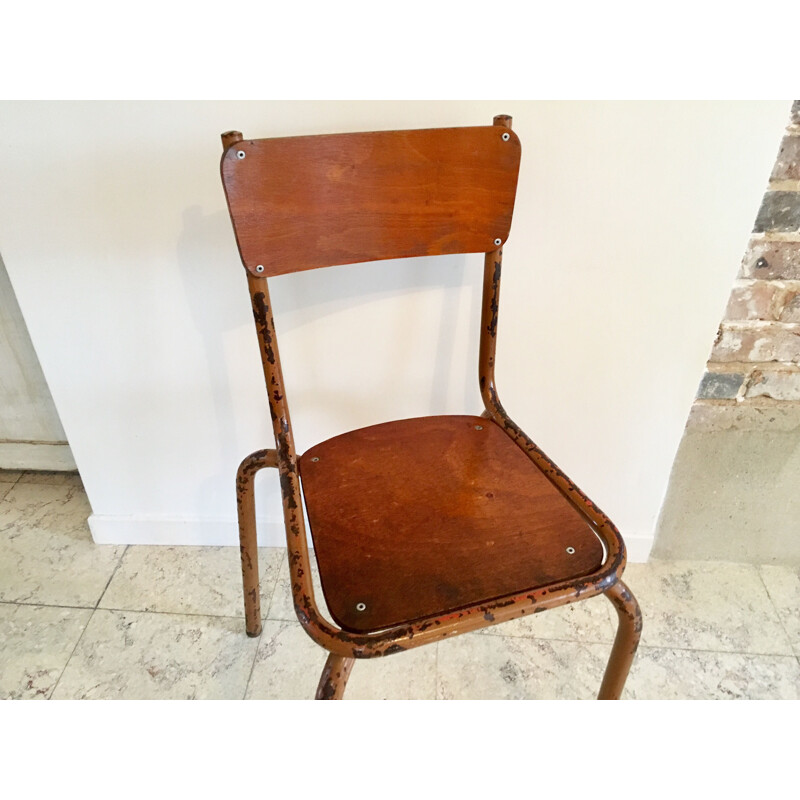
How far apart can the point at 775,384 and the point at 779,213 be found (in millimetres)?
302

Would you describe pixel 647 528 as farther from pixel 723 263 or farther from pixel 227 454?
pixel 227 454

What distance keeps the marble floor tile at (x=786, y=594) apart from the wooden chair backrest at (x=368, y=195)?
0.91 m

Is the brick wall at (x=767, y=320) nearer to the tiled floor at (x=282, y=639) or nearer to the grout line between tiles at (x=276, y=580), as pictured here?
the tiled floor at (x=282, y=639)

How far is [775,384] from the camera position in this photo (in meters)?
1.00

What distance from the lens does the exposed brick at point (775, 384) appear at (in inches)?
39.1

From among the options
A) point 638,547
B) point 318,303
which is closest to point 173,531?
point 318,303

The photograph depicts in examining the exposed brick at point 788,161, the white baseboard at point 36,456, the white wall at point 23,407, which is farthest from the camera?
the white baseboard at point 36,456

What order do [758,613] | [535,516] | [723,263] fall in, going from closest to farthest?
[535,516] → [723,263] → [758,613]

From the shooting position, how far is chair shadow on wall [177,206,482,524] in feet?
2.98

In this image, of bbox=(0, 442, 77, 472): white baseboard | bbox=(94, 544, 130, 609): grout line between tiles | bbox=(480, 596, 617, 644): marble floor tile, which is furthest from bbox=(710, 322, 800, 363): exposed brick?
bbox=(0, 442, 77, 472): white baseboard

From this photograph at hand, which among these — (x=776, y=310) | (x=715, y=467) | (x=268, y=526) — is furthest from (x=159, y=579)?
(x=776, y=310)

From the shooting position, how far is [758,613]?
1116 mm

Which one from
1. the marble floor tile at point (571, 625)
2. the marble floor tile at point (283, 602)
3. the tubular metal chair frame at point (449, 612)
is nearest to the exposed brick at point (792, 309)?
the tubular metal chair frame at point (449, 612)
